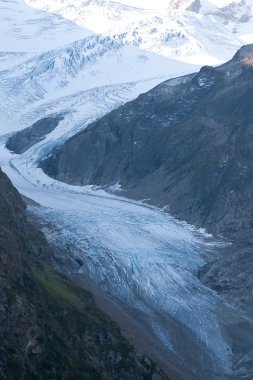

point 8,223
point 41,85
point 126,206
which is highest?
point 8,223

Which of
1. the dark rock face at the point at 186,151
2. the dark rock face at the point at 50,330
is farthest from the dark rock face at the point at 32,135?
the dark rock face at the point at 50,330

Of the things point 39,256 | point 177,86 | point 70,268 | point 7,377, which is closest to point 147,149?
point 177,86

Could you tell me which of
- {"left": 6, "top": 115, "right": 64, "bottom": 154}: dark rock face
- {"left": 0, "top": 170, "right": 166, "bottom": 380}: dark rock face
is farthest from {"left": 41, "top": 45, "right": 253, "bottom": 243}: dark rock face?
{"left": 0, "top": 170, "right": 166, "bottom": 380}: dark rock face

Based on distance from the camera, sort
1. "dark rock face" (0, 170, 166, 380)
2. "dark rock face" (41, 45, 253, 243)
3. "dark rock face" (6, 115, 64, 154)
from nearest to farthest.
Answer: "dark rock face" (0, 170, 166, 380), "dark rock face" (41, 45, 253, 243), "dark rock face" (6, 115, 64, 154)

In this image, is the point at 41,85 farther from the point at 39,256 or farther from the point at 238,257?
the point at 39,256

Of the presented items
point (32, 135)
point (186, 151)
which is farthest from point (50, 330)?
point (32, 135)

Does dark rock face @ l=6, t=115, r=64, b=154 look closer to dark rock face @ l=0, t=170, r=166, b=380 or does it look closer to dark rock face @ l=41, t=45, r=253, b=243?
dark rock face @ l=41, t=45, r=253, b=243

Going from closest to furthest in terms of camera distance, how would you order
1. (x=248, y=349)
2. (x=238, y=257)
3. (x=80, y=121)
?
(x=248, y=349) < (x=238, y=257) < (x=80, y=121)
